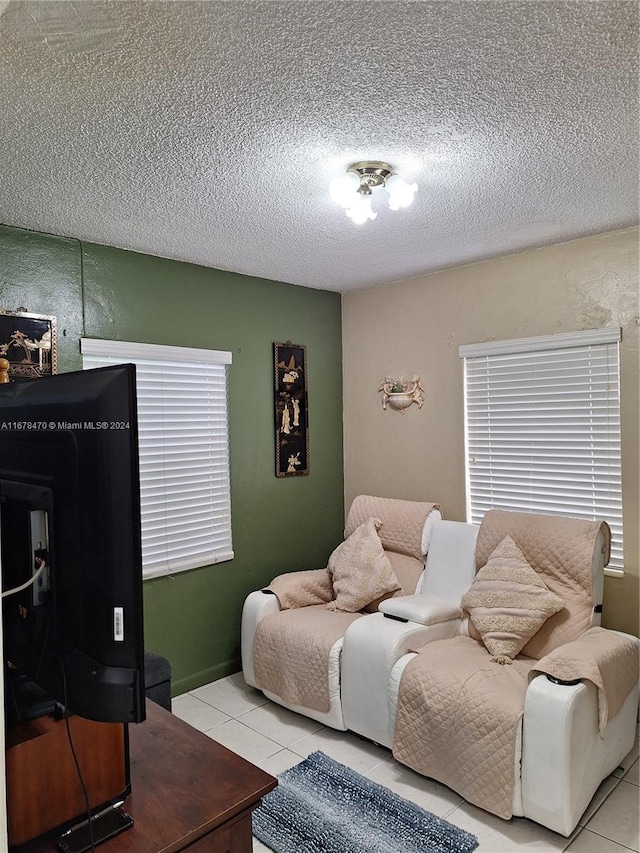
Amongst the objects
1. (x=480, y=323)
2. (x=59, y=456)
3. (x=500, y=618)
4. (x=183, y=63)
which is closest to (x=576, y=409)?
(x=480, y=323)

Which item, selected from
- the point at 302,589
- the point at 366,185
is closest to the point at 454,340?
the point at 366,185

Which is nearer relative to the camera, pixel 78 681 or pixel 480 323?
pixel 78 681

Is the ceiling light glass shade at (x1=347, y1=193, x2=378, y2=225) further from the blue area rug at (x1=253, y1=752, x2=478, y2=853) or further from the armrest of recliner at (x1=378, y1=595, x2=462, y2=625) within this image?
the blue area rug at (x1=253, y1=752, x2=478, y2=853)

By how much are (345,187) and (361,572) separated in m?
2.22

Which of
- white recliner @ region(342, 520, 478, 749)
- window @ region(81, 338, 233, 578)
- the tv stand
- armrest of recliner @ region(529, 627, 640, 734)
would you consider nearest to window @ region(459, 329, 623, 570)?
white recliner @ region(342, 520, 478, 749)

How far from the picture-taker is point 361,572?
3.55 meters

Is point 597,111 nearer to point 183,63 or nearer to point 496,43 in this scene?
point 496,43

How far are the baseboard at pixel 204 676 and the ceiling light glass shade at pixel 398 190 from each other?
2964mm

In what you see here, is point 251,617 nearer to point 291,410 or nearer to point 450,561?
point 450,561

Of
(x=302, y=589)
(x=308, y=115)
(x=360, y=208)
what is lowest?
(x=302, y=589)

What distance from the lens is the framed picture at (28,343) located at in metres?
2.85

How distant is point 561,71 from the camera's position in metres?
1.68

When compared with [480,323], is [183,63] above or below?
above

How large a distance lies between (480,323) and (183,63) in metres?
2.57
